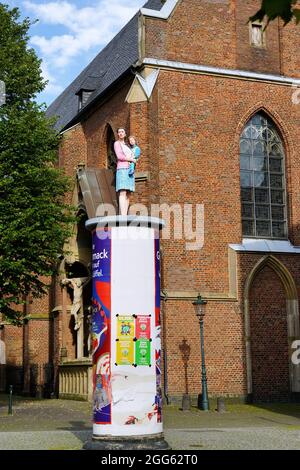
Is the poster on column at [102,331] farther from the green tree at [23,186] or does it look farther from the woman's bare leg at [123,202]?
the green tree at [23,186]

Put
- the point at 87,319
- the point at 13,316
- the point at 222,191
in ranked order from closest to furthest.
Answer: the point at 13,316 < the point at 222,191 < the point at 87,319

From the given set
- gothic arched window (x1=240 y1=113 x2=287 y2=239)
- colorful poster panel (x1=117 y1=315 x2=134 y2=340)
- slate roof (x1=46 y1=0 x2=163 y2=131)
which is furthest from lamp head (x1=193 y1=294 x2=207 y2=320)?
colorful poster panel (x1=117 y1=315 x2=134 y2=340)

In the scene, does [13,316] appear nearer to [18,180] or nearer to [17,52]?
[18,180]

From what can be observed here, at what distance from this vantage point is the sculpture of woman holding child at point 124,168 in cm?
1199

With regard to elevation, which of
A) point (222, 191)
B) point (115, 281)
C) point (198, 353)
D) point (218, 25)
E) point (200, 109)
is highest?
point (218, 25)

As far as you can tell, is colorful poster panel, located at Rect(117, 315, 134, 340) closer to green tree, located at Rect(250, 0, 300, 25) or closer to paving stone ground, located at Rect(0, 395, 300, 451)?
paving stone ground, located at Rect(0, 395, 300, 451)

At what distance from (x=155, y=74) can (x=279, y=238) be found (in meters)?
6.85

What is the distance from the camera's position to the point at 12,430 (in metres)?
13.5

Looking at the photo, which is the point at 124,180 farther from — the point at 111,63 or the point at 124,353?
the point at 111,63

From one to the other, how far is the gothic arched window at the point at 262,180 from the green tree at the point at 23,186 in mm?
6133

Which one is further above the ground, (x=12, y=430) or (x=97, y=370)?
(x=97, y=370)

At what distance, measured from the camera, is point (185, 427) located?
46.7ft

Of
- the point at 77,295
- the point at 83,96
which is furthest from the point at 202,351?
the point at 83,96

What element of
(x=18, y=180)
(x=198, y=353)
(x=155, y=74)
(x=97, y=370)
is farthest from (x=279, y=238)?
(x=97, y=370)
